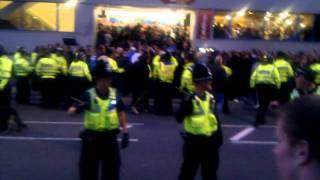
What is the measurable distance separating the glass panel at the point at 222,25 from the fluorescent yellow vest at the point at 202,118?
18708mm

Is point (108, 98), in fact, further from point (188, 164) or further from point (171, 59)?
point (171, 59)

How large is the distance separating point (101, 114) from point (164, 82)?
8.10m

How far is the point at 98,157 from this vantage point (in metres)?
6.29

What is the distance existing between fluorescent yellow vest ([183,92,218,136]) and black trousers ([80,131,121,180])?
880mm

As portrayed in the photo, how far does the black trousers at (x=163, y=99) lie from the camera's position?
14469 mm

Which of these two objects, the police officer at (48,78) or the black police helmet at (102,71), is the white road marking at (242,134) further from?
the black police helmet at (102,71)

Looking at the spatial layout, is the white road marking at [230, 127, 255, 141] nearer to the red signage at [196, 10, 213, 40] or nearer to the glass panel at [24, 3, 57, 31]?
the red signage at [196, 10, 213, 40]

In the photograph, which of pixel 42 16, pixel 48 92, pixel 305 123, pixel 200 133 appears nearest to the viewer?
pixel 305 123

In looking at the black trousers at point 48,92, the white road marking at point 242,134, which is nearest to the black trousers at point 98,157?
the white road marking at point 242,134

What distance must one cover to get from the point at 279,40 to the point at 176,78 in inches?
495

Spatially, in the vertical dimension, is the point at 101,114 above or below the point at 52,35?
above

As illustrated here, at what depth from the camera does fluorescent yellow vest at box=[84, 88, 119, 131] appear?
635 centimetres

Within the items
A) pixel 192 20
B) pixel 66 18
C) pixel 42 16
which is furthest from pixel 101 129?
pixel 192 20

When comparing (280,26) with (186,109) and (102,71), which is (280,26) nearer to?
(186,109)
